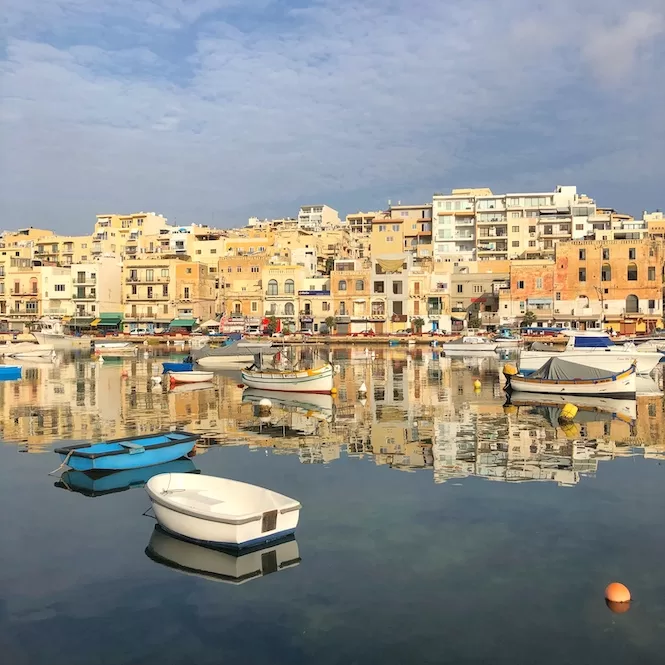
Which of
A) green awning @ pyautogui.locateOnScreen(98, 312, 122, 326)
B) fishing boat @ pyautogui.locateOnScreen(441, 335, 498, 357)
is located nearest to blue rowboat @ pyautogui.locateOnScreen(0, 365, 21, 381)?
fishing boat @ pyautogui.locateOnScreen(441, 335, 498, 357)

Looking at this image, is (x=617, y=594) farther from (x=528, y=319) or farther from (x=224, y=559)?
(x=528, y=319)

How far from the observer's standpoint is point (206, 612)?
949 cm

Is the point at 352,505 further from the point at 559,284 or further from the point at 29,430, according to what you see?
the point at 559,284

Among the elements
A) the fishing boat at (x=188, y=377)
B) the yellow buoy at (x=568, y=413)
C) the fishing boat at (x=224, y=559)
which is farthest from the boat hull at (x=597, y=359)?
the fishing boat at (x=224, y=559)

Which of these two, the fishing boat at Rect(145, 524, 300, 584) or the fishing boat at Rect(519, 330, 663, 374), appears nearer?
the fishing boat at Rect(145, 524, 300, 584)

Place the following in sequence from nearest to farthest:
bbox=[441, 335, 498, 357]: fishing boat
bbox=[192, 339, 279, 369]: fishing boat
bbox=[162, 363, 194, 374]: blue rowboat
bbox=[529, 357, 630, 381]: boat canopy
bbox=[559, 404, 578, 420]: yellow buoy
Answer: bbox=[559, 404, 578, 420]: yellow buoy
bbox=[529, 357, 630, 381]: boat canopy
bbox=[162, 363, 194, 374]: blue rowboat
bbox=[192, 339, 279, 369]: fishing boat
bbox=[441, 335, 498, 357]: fishing boat

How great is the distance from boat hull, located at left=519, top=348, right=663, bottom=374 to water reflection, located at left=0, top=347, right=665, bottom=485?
5.71ft

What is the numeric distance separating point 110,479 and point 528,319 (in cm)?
6579

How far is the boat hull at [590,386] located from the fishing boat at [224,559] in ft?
69.0

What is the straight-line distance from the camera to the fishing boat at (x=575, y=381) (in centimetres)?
2998

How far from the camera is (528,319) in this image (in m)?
76.4

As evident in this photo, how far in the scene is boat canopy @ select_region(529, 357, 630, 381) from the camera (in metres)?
30.5

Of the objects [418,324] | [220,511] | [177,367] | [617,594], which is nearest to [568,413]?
[617,594]

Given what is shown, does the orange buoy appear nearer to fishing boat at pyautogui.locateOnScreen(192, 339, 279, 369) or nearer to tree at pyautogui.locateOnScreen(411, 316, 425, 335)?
fishing boat at pyautogui.locateOnScreen(192, 339, 279, 369)
